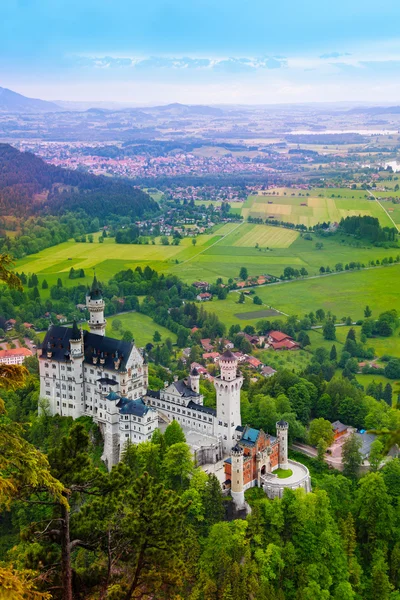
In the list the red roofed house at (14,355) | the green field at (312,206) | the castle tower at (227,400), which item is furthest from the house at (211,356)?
the green field at (312,206)

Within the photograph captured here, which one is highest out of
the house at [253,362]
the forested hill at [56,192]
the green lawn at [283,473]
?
the forested hill at [56,192]

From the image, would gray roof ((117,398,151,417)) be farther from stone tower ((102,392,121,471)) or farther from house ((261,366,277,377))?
house ((261,366,277,377))

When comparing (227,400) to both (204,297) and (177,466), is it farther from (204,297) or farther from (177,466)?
(204,297)

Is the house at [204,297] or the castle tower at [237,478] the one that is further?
the house at [204,297]

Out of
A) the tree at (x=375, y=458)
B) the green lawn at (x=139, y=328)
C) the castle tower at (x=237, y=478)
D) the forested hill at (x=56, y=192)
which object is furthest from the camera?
the forested hill at (x=56, y=192)

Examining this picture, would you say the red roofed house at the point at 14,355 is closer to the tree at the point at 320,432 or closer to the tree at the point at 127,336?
the tree at the point at 127,336

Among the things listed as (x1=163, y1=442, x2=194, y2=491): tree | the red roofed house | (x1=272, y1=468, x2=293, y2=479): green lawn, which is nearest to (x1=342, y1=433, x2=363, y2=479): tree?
(x1=272, y1=468, x2=293, y2=479): green lawn
